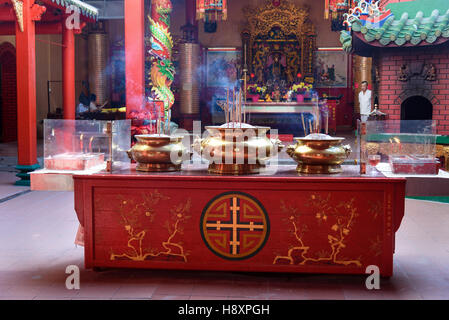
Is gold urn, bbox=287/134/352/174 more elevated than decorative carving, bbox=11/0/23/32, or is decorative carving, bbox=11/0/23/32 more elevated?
decorative carving, bbox=11/0/23/32

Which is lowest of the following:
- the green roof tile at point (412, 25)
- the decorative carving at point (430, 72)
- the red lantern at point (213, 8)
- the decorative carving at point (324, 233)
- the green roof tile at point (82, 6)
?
the decorative carving at point (324, 233)

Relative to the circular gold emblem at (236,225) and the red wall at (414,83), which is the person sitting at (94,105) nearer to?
the red wall at (414,83)

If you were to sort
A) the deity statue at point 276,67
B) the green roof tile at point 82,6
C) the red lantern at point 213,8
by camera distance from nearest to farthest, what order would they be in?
1. the green roof tile at point 82,6
2. the red lantern at point 213,8
3. the deity statue at point 276,67

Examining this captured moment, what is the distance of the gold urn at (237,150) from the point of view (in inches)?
113

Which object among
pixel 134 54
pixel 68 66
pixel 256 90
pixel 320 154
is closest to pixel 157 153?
pixel 320 154

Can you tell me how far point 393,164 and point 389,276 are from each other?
25.5 inches

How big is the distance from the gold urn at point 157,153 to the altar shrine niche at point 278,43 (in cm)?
1058

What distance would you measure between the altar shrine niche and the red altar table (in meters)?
10.8

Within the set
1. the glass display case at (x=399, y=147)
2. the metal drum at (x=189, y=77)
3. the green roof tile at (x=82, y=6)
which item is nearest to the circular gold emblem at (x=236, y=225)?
the glass display case at (x=399, y=147)

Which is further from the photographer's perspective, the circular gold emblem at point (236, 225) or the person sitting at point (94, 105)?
the person sitting at point (94, 105)

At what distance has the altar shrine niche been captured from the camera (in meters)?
13.4

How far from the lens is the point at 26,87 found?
6.26 meters

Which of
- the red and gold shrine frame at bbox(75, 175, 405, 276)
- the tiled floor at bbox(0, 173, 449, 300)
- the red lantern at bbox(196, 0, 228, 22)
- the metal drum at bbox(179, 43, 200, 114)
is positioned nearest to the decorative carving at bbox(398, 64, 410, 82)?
the red lantern at bbox(196, 0, 228, 22)

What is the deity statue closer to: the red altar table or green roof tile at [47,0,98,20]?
green roof tile at [47,0,98,20]
